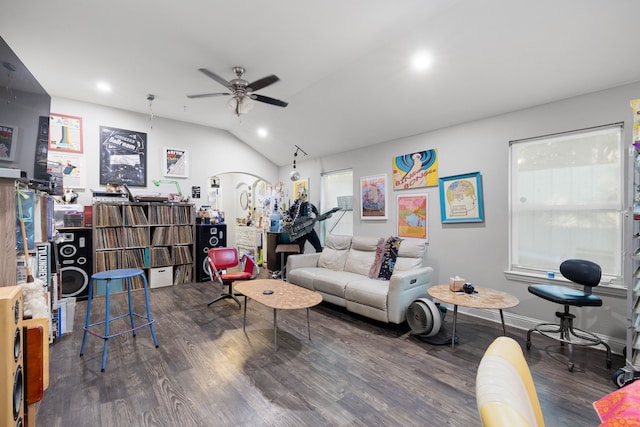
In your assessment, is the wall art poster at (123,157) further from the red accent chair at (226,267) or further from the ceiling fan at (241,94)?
the ceiling fan at (241,94)

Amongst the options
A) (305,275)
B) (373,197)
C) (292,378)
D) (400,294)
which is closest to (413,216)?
(373,197)

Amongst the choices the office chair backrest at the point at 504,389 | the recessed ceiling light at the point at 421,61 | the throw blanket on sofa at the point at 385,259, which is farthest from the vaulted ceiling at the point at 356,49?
the office chair backrest at the point at 504,389

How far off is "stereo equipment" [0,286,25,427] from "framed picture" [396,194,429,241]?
152 inches

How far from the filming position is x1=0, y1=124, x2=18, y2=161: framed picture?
1.80 m

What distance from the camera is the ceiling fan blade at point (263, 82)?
110 inches

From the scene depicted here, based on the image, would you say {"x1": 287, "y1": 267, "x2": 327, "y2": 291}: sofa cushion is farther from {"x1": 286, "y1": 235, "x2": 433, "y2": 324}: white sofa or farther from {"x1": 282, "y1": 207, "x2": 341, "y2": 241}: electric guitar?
{"x1": 282, "y1": 207, "x2": 341, "y2": 241}: electric guitar

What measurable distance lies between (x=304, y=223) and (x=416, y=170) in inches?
85.0

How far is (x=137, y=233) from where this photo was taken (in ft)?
15.2

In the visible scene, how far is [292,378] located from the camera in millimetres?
2160

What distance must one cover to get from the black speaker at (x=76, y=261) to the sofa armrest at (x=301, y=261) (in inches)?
115

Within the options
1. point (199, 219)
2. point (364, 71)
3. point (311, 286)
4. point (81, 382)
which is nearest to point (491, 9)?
point (364, 71)

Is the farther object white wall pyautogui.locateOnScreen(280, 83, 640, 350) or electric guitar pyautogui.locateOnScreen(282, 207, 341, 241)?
electric guitar pyautogui.locateOnScreen(282, 207, 341, 241)

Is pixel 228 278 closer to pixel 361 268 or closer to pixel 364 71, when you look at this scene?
pixel 361 268

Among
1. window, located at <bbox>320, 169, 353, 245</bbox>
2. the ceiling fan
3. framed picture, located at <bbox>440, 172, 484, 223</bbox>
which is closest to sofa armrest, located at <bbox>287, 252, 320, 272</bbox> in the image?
window, located at <bbox>320, 169, 353, 245</bbox>
